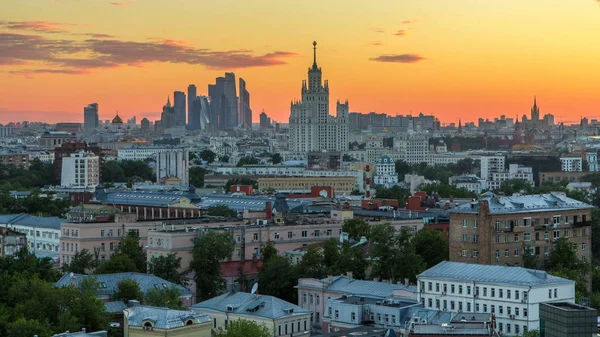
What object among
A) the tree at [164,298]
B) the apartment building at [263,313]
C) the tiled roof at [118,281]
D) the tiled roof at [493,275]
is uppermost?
the tiled roof at [493,275]

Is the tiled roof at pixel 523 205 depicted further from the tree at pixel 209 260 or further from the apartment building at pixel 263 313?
the apartment building at pixel 263 313

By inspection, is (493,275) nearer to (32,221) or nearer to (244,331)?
(244,331)

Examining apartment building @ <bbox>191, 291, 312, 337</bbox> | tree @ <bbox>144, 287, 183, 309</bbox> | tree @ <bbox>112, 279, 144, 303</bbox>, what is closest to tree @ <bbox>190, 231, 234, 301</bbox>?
tree @ <bbox>144, 287, 183, 309</bbox>

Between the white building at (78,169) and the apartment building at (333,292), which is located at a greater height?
the white building at (78,169)

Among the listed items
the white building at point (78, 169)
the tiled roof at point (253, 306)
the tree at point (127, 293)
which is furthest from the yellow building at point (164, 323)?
the white building at point (78, 169)

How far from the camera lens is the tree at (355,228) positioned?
89875 millimetres

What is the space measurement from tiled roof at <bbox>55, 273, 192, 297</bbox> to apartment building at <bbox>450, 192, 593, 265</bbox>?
54.1ft

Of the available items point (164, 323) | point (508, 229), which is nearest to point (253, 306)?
point (164, 323)

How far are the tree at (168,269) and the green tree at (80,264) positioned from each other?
5583 mm

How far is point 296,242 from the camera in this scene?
288 feet

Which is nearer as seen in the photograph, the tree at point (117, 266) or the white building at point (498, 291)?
the white building at point (498, 291)

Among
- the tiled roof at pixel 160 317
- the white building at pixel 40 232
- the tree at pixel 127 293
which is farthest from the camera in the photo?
the white building at pixel 40 232

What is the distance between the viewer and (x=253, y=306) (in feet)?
213

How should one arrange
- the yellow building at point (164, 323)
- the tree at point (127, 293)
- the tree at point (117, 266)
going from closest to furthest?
the yellow building at point (164, 323)
the tree at point (127, 293)
the tree at point (117, 266)
